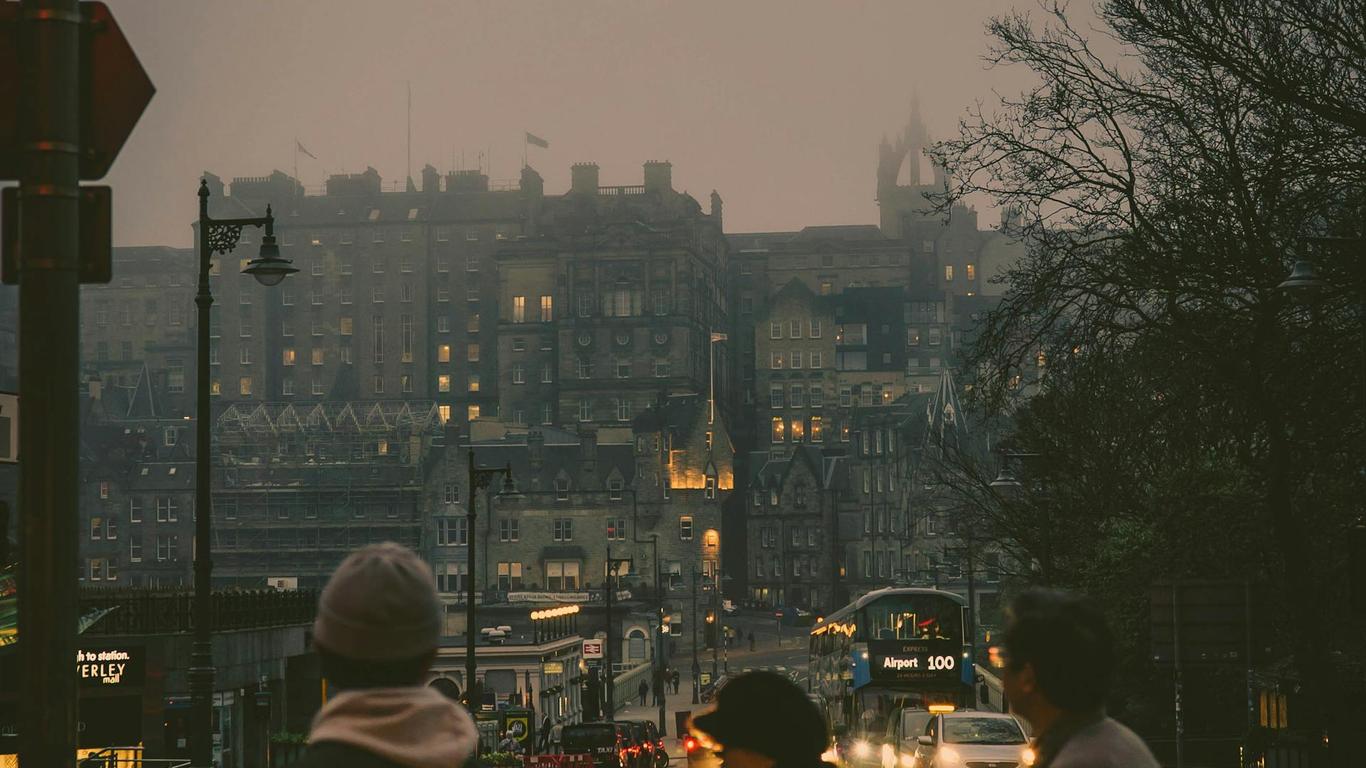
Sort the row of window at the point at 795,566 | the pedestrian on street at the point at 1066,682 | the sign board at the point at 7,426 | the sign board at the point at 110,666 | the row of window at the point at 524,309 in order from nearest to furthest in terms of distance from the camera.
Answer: the pedestrian on street at the point at 1066,682 → the sign board at the point at 7,426 → the sign board at the point at 110,666 → the row of window at the point at 795,566 → the row of window at the point at 524,309

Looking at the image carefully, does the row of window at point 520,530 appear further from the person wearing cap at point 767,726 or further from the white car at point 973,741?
the person wearing cap at point 767,726

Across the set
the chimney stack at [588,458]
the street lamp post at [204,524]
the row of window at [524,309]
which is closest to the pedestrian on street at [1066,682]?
the street lamp post at [204,524]

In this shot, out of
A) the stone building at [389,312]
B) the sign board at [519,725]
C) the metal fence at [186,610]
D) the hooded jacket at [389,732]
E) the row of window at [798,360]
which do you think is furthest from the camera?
the stone building at [389,312]

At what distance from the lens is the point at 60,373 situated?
6809 millimetres

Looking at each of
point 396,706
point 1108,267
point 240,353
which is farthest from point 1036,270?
point 240,353

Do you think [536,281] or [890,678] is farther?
[536,281]

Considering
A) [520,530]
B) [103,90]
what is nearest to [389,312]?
[520,530]

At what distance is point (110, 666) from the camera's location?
104 feet

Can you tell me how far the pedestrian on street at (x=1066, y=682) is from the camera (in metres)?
5.46

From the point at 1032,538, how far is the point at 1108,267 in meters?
30.4

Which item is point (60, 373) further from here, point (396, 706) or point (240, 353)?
point (240, 353)

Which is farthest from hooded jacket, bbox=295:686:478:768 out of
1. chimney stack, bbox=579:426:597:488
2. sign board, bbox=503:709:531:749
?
chimney stack, bbox=579:426:597:488

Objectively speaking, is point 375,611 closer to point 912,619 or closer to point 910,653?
point 912,619

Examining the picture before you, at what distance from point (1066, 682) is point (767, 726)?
42.3 inches
